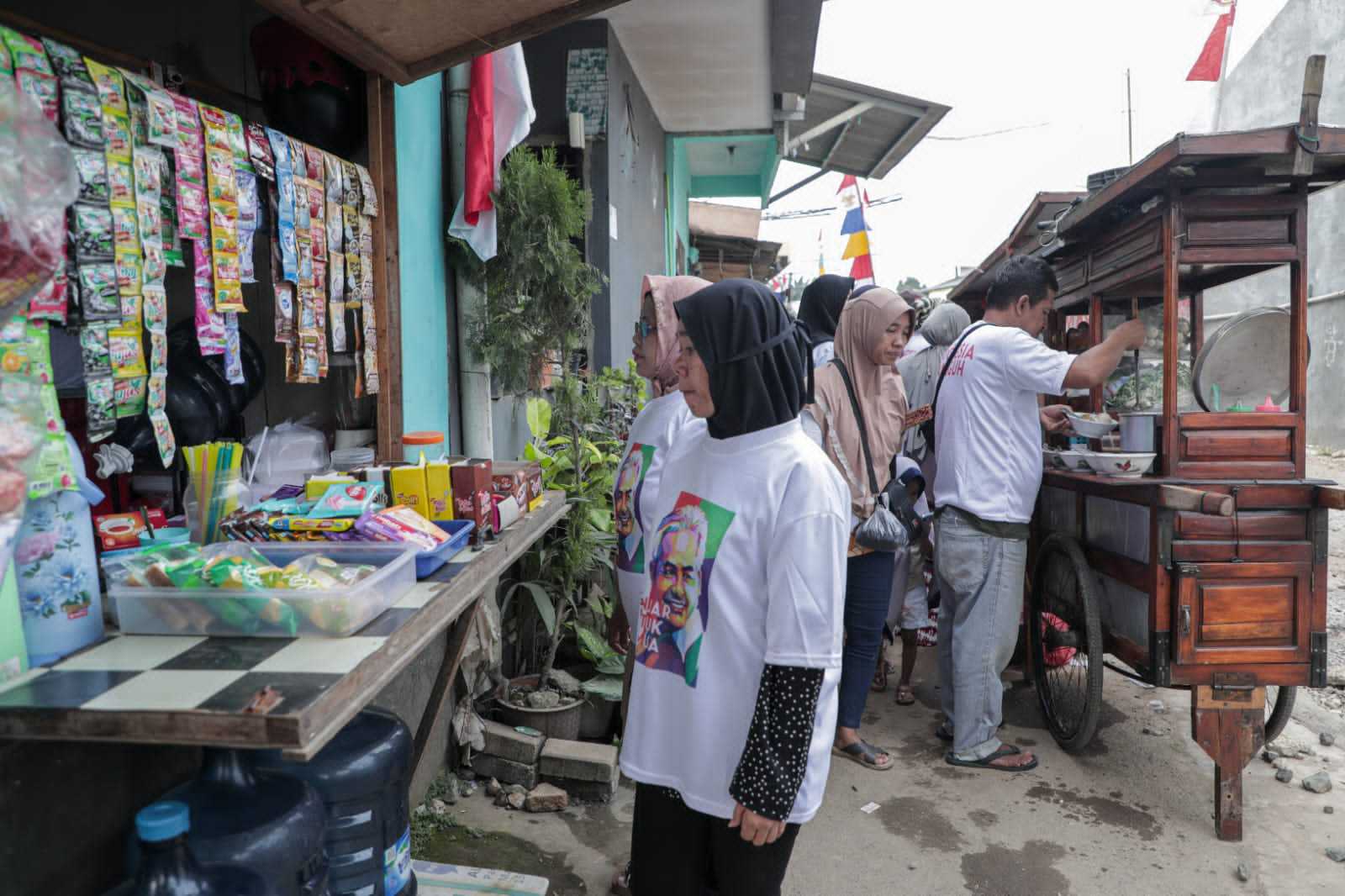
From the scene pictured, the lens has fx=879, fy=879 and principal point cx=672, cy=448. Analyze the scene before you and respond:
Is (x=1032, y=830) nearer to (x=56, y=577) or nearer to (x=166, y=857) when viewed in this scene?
(x=166, y=857)

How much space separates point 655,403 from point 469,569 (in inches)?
36.8

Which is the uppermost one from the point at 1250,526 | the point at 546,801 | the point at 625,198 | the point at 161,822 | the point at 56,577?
the point at 625,198

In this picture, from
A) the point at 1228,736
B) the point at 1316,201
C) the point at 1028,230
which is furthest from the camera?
the point at 1316,201

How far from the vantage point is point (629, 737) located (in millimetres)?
1804

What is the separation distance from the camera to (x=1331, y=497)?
3.00 metres

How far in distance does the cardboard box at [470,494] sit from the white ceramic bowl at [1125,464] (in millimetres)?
2389

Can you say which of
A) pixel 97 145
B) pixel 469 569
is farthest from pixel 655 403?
pixel 97 145

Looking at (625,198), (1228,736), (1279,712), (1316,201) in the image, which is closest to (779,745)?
(1228,736)

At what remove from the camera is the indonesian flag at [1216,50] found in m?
8.13

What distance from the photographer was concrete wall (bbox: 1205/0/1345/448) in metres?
13.7

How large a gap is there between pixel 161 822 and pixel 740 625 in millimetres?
1012

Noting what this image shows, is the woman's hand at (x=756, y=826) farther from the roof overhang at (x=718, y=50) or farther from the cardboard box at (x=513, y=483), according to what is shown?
the roof overhang at (x=718, y=50)

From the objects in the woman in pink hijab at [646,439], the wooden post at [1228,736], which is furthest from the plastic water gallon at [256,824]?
the wooden post at [1228,736]

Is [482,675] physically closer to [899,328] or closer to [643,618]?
[643,618]
